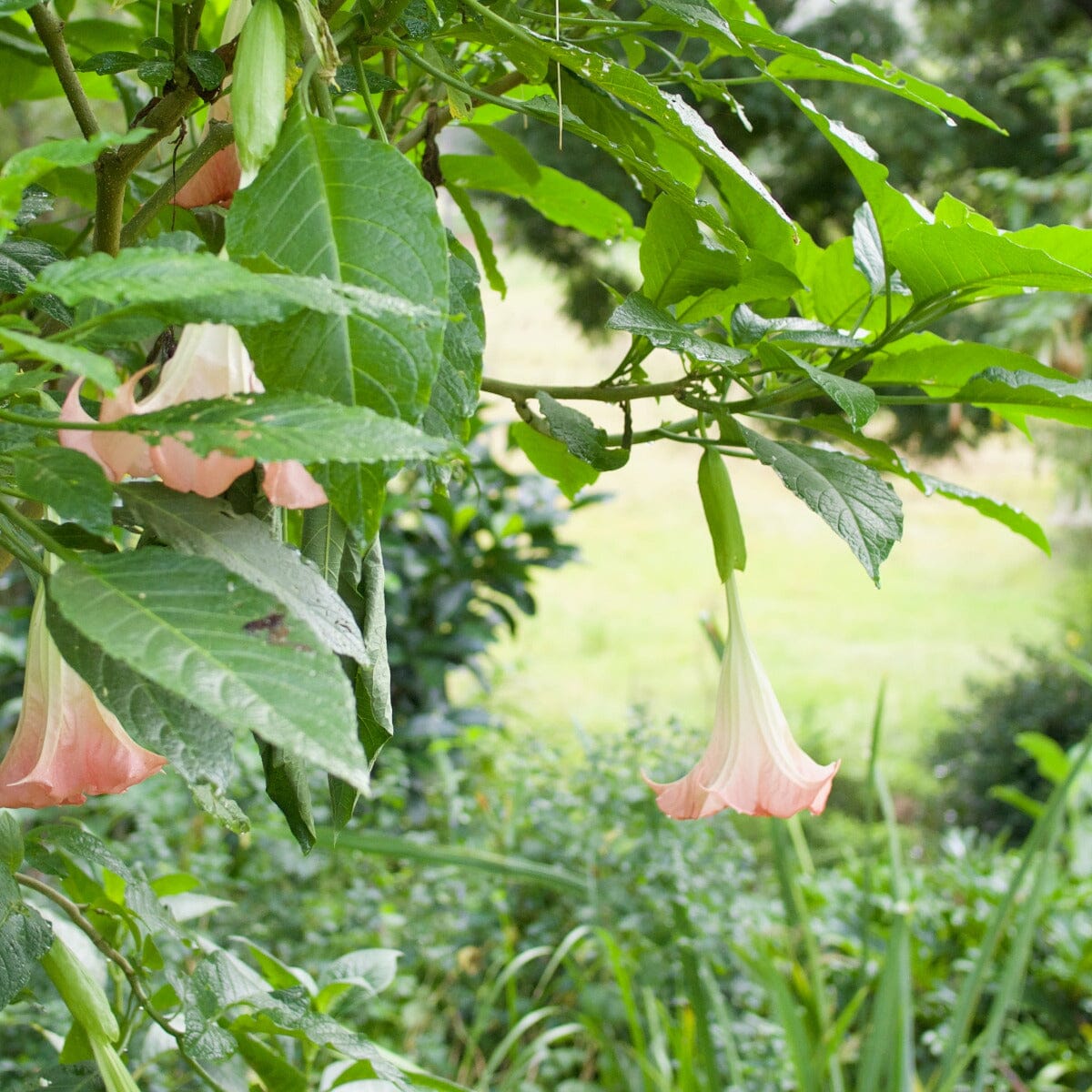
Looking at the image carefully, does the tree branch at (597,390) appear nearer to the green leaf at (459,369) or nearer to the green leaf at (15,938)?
the green leaf at (459,369)

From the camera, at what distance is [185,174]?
14.1 inches

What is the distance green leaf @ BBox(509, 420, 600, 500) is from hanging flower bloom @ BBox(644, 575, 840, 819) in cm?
7

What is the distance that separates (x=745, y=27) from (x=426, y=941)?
1.29 metres

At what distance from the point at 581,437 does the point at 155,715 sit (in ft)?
0.67

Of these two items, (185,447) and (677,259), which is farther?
(677,259)

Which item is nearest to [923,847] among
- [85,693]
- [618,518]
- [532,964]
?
[532,964]

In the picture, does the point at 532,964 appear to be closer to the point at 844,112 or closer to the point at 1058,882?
the point at 1058,882

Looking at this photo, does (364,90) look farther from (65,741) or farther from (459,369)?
(65,741)

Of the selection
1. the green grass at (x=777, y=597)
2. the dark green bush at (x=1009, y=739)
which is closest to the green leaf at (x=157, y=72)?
the dark green bush at (x=1009, y=739)

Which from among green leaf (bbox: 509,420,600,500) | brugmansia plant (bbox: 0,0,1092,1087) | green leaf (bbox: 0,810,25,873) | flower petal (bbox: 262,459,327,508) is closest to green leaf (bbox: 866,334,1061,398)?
brugmansia plant (bbox: 0,0,1092,1087)

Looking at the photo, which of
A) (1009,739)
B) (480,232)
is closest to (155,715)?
(480,232)

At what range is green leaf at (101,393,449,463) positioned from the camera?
0.20 m

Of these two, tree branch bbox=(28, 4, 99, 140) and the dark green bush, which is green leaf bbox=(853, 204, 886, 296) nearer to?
tree branch bbox=(28, 4, 99, 140)

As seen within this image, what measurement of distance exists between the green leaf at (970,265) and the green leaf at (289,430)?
21 cm
